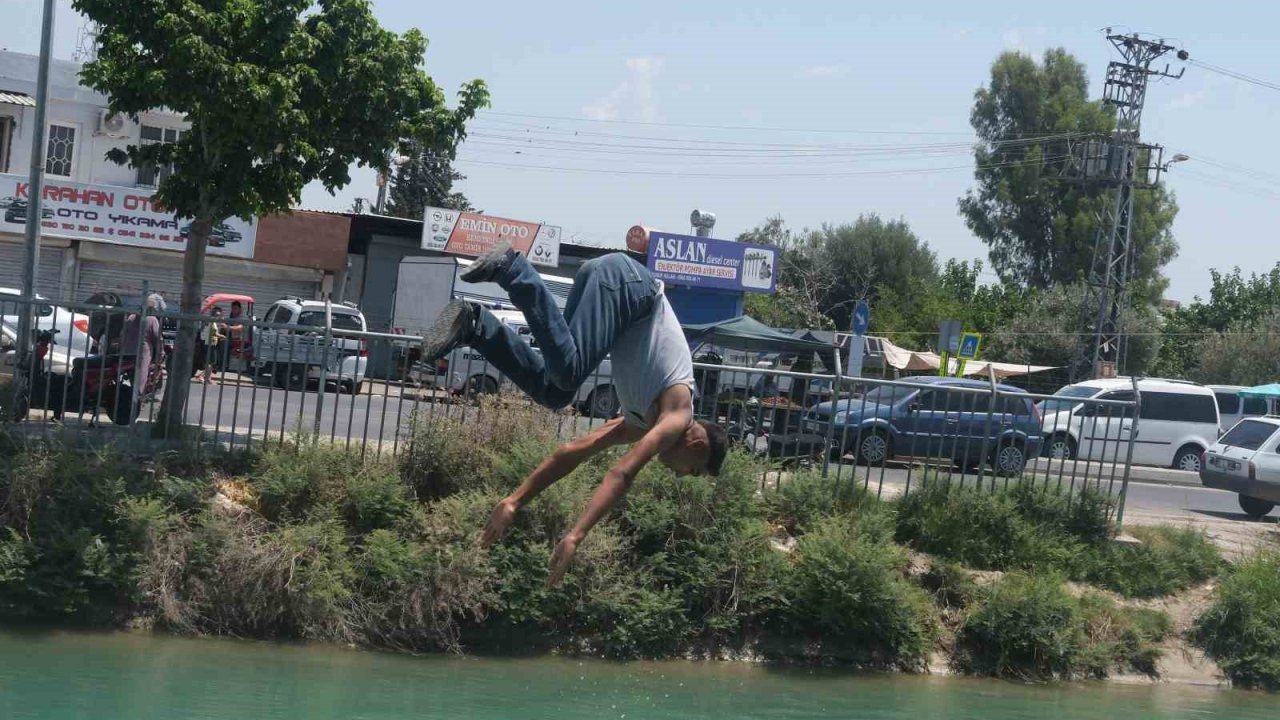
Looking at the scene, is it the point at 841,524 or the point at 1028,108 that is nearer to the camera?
the point at 841,524

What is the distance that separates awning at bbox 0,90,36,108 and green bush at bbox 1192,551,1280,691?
27.9 meters

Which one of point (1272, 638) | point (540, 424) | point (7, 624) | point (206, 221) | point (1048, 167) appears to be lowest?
point (7, 624)

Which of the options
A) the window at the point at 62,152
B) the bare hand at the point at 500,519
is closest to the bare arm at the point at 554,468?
the bare hand at the point at 500,519

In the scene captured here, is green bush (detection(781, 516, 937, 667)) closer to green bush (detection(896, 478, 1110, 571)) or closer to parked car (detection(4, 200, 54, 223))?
green bush (detection(896, 478, 1110, 571))

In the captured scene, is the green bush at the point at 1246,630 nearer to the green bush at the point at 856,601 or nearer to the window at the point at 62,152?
the green bush at the point at 856,601

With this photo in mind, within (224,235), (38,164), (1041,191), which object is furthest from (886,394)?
(1041,191)

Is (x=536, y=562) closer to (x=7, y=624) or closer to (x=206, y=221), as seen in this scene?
(x=7, y=624)

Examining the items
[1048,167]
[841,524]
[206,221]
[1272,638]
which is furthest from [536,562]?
[1048,167]

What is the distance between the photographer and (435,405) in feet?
34.1

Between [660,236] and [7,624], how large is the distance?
92.5 ft

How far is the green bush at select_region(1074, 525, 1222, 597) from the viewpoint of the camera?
432 inches

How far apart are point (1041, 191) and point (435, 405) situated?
5503cm

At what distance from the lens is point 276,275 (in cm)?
3378

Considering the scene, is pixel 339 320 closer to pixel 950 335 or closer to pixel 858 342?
pixel 858 342
